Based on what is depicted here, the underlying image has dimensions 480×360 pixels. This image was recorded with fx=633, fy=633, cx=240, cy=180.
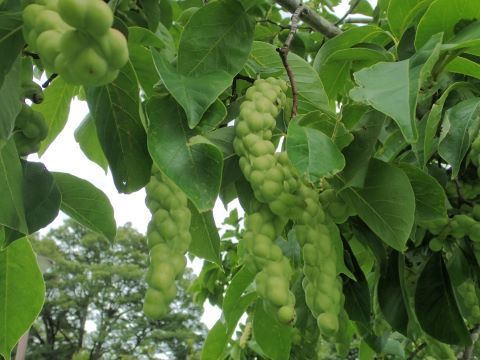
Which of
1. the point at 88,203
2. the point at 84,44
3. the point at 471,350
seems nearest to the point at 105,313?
the point at 471,350

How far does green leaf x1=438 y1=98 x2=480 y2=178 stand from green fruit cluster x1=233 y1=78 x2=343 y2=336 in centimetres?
26

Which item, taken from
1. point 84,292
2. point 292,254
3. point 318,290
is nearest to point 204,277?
point 292,254

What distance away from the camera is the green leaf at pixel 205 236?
92 cm

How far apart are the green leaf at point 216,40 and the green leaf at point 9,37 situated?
0.65 feet

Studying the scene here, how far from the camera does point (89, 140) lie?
122 centimetres

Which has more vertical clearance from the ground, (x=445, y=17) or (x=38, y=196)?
(x=445, y=17)

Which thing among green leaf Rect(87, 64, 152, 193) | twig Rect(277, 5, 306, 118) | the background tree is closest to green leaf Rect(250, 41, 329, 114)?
twig Rect(277, 5, 306, 118)

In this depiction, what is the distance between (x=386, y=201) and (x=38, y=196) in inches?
18.1

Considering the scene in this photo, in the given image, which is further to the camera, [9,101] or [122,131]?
[122,131]

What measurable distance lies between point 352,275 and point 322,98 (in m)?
0.30

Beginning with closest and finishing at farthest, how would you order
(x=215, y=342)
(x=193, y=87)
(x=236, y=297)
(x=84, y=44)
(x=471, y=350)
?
(x=84, y=44)
(x=193, y=87)
(x=236, y=297)
(x=215, y=342)
(x=471, y=350)

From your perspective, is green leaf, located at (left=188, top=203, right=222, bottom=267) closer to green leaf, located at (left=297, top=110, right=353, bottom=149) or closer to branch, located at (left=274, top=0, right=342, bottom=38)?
green leaf, located at (left=297, top=110, right=353, bottom=149)

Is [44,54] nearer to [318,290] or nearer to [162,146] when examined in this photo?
[162,146]

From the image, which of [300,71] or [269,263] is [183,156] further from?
[300,71]
